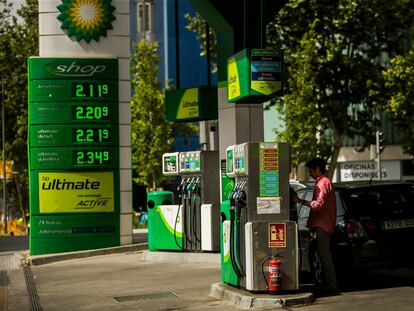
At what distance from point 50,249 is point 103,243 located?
1211 millimetres

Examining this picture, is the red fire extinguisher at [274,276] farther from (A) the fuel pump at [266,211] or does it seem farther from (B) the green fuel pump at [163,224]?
(B) the green fuel pump at [163,224]

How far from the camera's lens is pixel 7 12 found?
53.6 m

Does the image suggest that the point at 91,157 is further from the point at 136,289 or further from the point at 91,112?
the point at 136,289

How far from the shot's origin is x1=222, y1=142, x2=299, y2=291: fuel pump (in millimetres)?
11492

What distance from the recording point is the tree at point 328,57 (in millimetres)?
40469

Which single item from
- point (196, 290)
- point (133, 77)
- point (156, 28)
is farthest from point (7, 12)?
point (196, 290)

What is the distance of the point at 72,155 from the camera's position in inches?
829

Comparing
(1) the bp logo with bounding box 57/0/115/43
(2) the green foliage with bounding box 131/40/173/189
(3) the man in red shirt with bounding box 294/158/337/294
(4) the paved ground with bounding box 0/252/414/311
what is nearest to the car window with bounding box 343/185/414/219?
(3) the man in red shirt with bounding box 294/158/337/294

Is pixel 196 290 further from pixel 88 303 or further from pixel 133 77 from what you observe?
pixel 133 77

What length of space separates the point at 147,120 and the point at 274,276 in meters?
47.2

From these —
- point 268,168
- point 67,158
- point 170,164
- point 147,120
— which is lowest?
point 268,168

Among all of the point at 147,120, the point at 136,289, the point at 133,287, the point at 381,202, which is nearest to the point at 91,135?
the point at 133,287

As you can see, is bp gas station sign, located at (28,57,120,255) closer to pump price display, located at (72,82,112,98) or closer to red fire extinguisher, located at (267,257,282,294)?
pump price display, located at (72,82,112,98)

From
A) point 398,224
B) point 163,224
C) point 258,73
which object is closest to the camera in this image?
point 398,224
